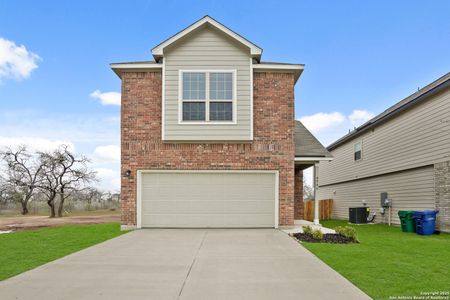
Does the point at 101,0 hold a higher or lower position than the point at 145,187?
higher

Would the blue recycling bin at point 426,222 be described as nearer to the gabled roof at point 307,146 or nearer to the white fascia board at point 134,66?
the gabled roof at point 307,146

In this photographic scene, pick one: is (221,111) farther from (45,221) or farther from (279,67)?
(45,221)

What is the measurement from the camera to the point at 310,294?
5562 mm

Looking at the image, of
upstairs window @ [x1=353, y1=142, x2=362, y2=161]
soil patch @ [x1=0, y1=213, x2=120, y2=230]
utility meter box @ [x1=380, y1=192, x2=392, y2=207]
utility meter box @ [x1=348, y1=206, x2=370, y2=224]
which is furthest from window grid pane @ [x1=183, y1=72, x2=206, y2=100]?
upstairs window @ [x1=353, y1=142, x2=362, y2=161]

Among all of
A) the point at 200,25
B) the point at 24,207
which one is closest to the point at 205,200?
the point at 200,25

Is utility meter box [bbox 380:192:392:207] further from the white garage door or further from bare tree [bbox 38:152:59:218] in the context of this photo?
bare tree [bbox 38:152:59:218]

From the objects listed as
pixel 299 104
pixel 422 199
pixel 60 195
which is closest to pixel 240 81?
pixel 299 104

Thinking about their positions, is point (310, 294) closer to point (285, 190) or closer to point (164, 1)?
point (285, 190)

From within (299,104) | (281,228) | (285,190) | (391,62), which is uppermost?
(391,62)

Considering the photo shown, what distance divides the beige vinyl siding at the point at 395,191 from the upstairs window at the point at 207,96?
27.5 feet

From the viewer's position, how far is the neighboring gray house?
14.4 metres

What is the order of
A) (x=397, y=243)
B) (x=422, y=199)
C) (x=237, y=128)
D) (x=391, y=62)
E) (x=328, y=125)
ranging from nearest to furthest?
(x=397, y=243)
(x=237, y=128)
(x=422, y=199)
(x=391, y=62)
(x=328, y=125)

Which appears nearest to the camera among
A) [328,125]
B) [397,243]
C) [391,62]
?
[397,243]

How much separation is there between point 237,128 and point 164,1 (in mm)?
5514
